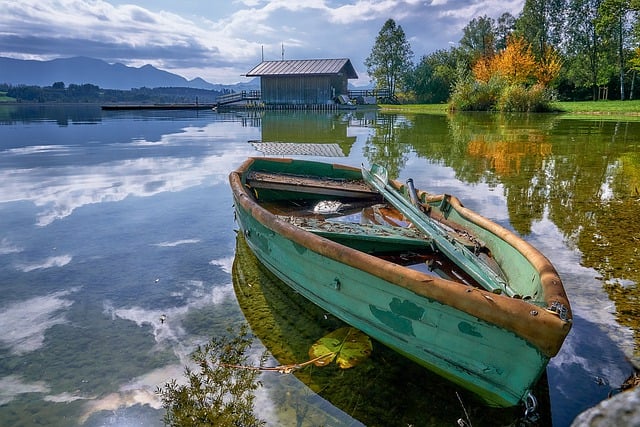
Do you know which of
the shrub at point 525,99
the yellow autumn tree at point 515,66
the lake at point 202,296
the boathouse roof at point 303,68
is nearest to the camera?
the lake at point 202,296

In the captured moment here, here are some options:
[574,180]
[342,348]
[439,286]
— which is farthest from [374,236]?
[574,180]

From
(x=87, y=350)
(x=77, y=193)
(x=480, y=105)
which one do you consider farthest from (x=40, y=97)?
(x=87, y=350)

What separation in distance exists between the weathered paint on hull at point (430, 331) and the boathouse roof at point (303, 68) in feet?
140

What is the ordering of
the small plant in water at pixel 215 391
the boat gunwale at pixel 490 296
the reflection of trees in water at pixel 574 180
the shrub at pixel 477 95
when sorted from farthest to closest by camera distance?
1. the shrub at pixel 477 95
2. the reflection of trees in water at pixel 574 180
3. the small plant in water at pixel 215 391
4. the boat gunwale at pixel 490 296

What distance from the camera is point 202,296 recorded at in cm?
474

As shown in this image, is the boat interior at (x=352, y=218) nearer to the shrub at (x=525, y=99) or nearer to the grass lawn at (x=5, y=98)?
the shrub at (x=525, y=99)

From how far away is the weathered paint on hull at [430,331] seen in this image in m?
2.61

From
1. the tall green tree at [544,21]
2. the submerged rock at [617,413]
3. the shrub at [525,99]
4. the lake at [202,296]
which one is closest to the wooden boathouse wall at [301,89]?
the shrub at [525,99]

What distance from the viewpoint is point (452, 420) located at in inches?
113

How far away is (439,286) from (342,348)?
4.41 ft

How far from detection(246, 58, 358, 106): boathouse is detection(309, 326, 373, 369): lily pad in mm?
42633

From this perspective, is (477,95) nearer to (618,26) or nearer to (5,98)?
(618,26)

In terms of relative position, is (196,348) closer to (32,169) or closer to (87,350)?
(87,350)

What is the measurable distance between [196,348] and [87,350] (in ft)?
3.11
